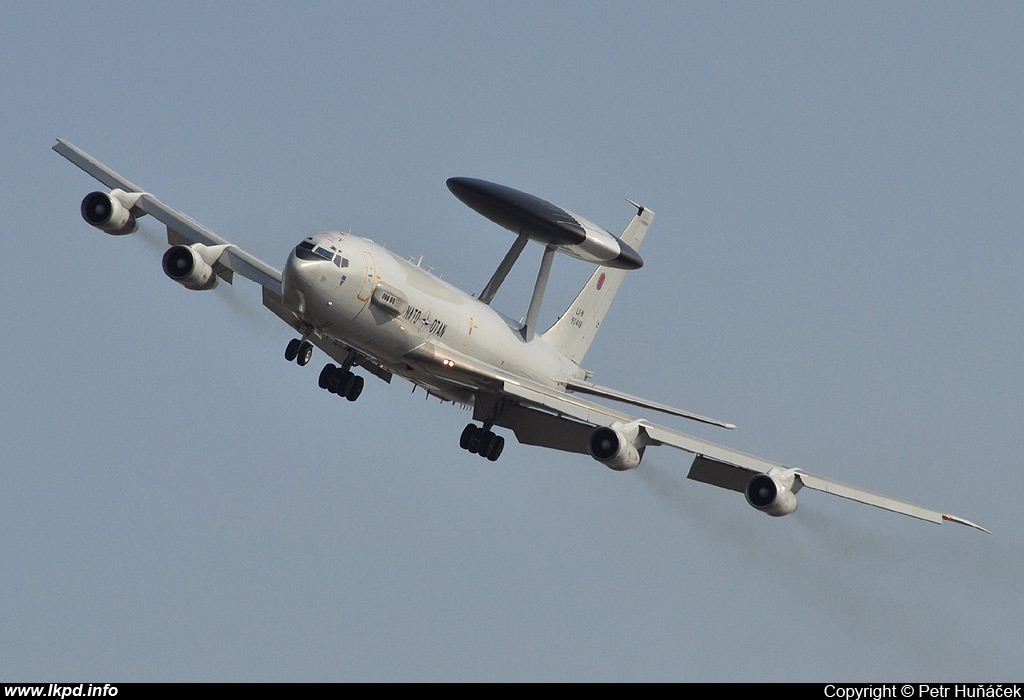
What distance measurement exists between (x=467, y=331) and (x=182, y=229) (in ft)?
39.0

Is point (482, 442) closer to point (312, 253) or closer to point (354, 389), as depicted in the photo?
point (354, 389)

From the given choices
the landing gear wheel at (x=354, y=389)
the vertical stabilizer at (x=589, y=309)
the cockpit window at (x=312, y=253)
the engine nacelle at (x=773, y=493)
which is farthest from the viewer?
the vertical stabilizer at (x=589, y=309)

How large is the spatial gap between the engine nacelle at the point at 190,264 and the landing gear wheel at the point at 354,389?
20.6ft

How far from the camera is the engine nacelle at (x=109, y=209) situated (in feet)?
191

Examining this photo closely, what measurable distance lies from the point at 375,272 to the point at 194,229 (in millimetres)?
10161

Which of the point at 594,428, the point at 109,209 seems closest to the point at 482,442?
the point at 594,428

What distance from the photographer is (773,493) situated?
52312 mm

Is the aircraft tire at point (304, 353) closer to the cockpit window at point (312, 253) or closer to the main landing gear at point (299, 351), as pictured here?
the main landing gear at point (299, 351)

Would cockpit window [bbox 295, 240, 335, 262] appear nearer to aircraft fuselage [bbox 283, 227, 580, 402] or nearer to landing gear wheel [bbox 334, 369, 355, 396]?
aircraft fuselage [bbox 283, 227, 580, 402]

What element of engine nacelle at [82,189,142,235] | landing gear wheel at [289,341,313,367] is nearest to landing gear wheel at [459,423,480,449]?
landing gear wheel at [289,341,313,367]

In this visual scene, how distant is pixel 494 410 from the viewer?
59.8 metres

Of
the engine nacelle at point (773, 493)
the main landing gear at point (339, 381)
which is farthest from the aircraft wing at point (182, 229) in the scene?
the engine nacelle at point (773, 493)
